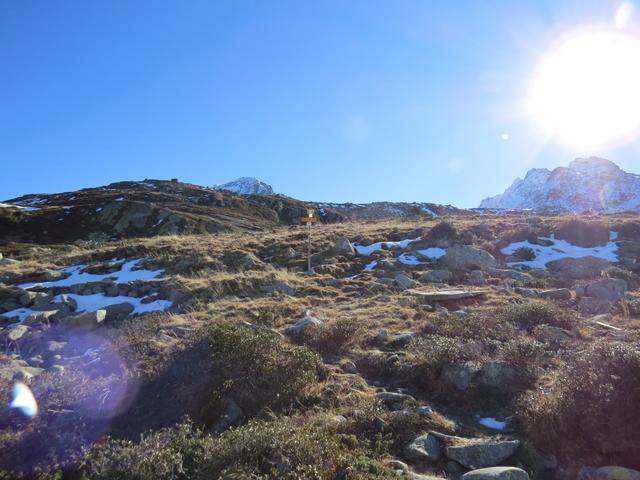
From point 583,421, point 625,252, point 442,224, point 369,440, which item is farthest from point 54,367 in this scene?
point 625,252

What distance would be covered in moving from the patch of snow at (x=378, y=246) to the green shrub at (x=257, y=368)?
13.2 metres

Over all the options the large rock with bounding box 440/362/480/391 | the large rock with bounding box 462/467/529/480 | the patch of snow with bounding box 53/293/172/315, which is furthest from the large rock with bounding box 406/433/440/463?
the patch of snow with bounding box 53/293/172/315

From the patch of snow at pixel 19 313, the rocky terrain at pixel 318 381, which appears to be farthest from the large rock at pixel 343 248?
the patch of snow at pixel 19 313

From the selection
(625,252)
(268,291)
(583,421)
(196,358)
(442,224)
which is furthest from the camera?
(442,224)

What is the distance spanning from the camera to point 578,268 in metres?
15.5

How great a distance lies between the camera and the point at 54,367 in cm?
704

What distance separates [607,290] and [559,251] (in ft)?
25.6

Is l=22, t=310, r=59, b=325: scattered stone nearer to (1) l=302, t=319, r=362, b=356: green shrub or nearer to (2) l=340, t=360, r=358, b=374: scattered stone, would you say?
(1) l=302, t=319, r=362, b=356: green shrub

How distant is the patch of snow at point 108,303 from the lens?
1191 cm

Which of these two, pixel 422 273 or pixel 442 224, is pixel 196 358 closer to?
pixel 422 273

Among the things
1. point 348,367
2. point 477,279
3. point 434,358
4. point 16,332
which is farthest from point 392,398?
point 477,279

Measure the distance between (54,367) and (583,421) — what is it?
7.69 meters

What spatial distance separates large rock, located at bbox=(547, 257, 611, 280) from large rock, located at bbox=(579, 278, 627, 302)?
95.8 inches

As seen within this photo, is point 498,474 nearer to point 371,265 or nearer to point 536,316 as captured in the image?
point 536,316
